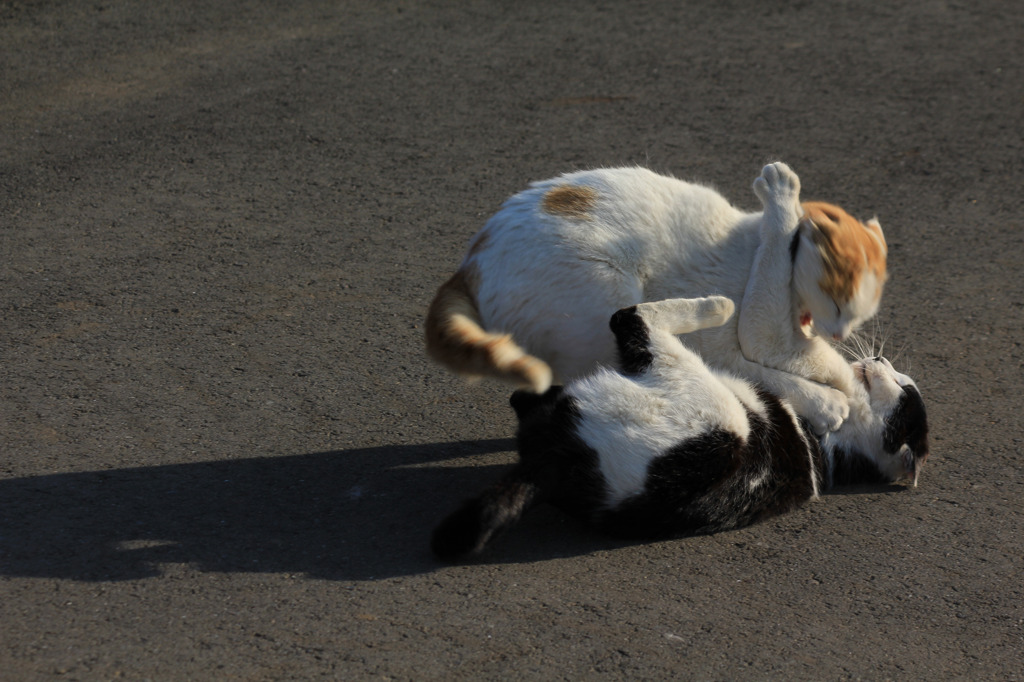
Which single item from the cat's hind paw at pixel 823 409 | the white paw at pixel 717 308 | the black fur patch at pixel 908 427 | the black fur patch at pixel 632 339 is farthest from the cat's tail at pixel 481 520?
the black fur patch at pixel 908 427

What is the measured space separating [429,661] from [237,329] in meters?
2.23

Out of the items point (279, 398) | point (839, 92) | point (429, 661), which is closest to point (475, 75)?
point (839, 92)

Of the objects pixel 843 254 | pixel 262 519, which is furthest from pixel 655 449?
pixel 262 519

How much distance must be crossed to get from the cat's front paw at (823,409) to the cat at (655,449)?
0.16 feet

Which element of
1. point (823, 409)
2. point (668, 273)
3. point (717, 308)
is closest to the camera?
point (717, 308)

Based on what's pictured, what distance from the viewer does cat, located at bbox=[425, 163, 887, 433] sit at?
3.54 meters

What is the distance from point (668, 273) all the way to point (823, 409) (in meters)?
0.76

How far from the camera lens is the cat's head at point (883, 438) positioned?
390 cm

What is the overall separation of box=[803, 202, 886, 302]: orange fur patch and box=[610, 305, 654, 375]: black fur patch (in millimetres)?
614

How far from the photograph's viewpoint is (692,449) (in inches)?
134

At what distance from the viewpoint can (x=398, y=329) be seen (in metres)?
4.79

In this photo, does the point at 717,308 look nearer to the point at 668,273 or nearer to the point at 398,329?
the point at 668,273

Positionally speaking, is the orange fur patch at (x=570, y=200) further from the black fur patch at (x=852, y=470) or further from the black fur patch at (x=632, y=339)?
the black fur patch at (x=852, y=470)

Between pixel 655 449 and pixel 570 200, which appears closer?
pixel 655 449
